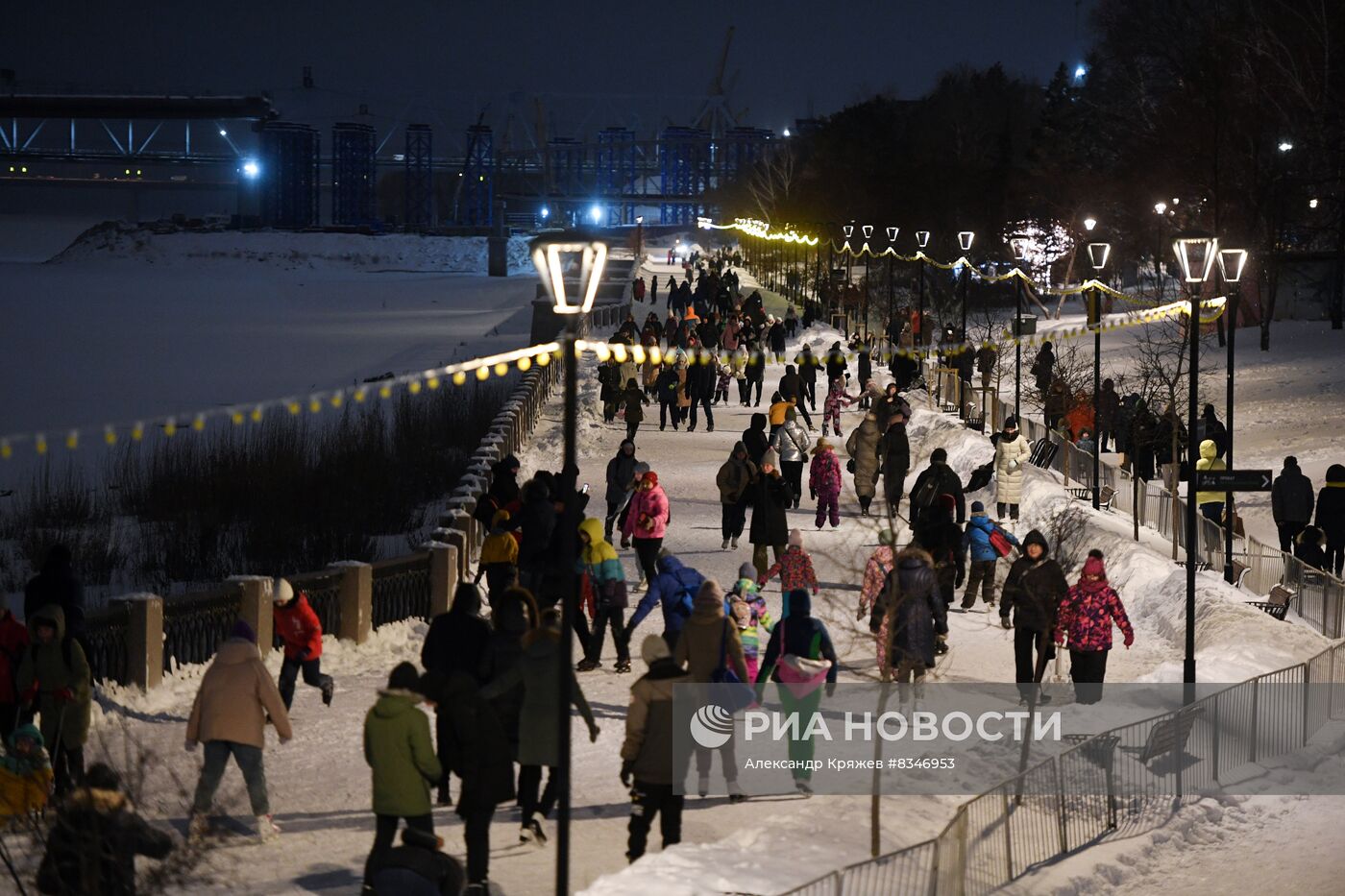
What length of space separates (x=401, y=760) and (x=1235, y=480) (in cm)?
829

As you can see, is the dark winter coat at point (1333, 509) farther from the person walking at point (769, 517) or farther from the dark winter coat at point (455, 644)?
the dark winter coat at point (455, 644)

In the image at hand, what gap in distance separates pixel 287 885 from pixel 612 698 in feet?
14.0

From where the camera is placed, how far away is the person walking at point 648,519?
1552 cm

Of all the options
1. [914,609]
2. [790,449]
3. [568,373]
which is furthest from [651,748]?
[790,449]

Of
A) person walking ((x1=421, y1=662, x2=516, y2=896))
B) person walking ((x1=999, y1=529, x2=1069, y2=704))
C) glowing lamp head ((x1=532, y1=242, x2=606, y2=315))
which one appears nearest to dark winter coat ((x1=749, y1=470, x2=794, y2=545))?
person walking ((x1=999, y1=529, x2=1069, y2=704))

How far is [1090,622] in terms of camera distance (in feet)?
40.4

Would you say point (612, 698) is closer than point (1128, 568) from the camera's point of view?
Yes

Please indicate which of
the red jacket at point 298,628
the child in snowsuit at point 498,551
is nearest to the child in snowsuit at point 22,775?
the red jacket at point 298,628

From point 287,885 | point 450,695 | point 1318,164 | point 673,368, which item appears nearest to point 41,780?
point 287,885

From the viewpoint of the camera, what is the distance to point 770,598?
16.6 meters

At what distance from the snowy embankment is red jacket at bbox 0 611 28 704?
0.86 meters

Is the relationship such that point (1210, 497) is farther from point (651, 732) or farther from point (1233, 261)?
point (651, 732)

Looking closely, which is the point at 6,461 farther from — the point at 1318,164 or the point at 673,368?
the point at 1318,164

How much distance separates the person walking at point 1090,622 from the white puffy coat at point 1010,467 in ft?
23.7
